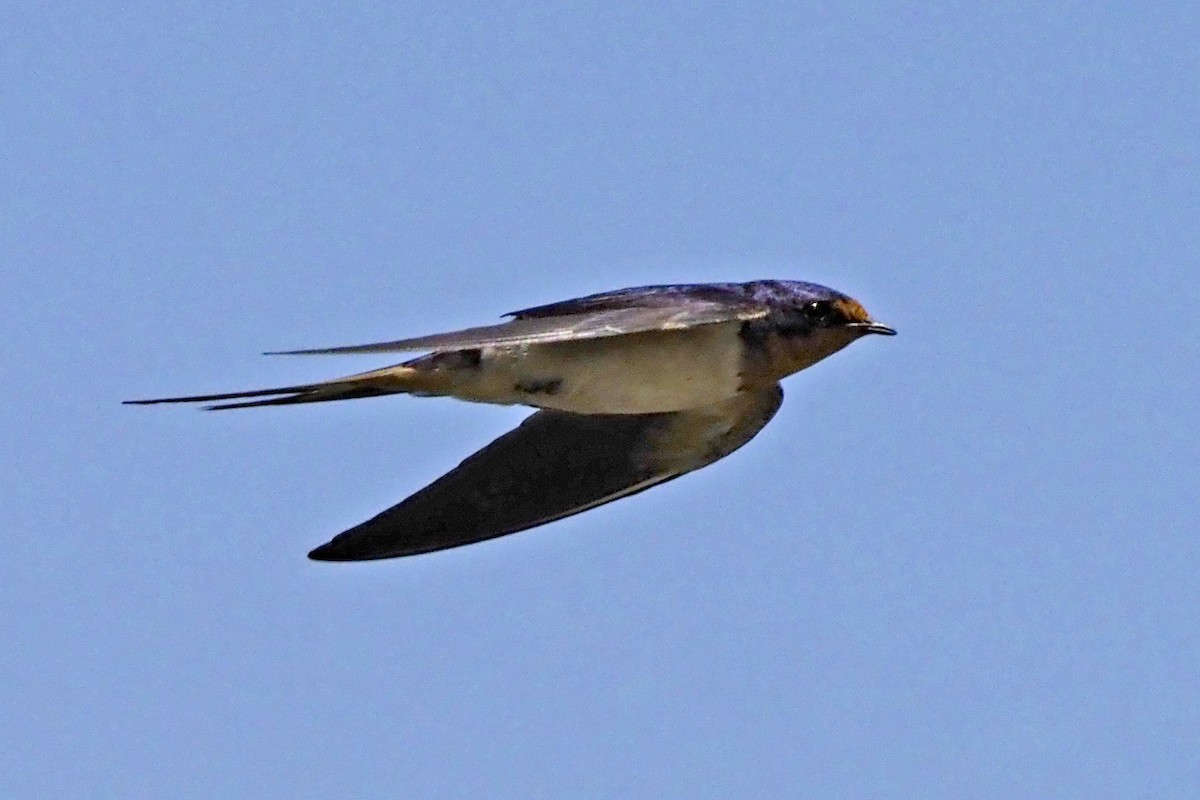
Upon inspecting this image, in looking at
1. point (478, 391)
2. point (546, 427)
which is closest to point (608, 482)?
point (546, 427)

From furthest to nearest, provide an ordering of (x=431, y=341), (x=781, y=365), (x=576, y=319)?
(x=781, y=365), (x=576, y=319), (x=431, y=341)

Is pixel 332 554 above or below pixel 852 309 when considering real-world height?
below

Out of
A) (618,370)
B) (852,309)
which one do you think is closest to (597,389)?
(618,370)

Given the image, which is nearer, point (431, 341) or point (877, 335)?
point (431, 341)

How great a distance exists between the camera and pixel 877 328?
600 cm

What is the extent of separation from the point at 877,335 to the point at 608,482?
31.7 inches

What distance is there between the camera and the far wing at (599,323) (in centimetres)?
525

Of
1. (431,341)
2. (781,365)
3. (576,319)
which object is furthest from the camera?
(781,365)

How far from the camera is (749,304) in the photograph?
230 inches

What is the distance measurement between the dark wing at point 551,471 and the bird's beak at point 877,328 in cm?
35

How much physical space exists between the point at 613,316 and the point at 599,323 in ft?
0.30

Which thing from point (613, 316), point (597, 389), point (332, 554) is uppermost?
point (613, 316)

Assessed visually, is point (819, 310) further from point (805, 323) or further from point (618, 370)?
point (618, 370)

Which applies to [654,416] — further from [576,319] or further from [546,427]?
[576,319]
